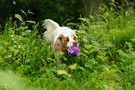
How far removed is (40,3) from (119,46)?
36.5 ft

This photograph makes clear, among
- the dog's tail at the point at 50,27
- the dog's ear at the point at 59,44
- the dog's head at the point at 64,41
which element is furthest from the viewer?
the dog's tail at the point at 50,27

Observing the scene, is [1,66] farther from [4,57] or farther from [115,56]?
[115,56]

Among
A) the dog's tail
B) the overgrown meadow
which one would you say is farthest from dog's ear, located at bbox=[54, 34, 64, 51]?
the dog's tail

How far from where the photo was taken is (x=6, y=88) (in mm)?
2453

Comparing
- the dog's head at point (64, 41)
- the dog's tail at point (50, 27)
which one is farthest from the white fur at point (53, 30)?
the dog's head at point (64, 41)

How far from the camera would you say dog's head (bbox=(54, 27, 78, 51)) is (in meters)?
3.50

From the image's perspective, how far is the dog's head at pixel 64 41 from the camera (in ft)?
11.5

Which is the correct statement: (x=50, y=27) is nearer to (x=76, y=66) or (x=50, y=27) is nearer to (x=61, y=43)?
(x=61, y=43)

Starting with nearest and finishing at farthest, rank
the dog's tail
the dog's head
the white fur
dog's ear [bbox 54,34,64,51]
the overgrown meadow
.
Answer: the overgrown meadow
the dog's head
dog's ear [bbox 54,34,64,51]
the white fur
the dog's tail

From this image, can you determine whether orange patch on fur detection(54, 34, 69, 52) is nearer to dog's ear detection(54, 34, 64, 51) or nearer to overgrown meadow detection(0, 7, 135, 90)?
dog's ear detection(54, 34, 64, 51)

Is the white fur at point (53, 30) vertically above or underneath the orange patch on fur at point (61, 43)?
above

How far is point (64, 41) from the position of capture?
3.58 meters

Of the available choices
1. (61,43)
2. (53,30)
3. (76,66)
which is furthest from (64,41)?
(53,30)

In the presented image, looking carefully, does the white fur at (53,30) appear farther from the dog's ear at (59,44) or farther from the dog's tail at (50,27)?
the dog's ear at (59,44)
